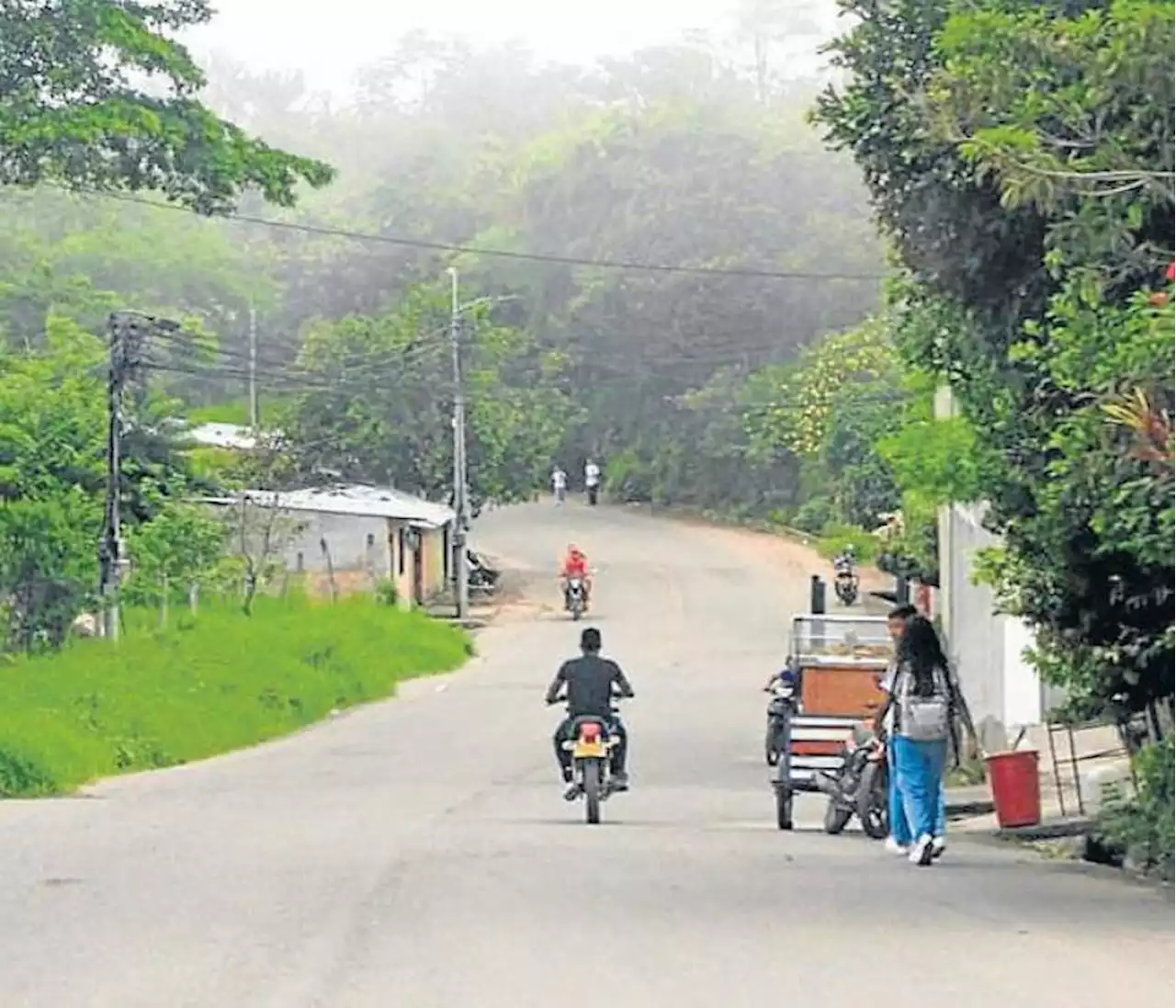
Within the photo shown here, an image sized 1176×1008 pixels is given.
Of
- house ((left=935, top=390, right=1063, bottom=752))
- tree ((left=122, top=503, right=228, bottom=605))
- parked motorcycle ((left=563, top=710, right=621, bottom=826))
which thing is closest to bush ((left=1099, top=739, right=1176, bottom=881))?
parked motorcycle ((left=563, top=710, right=621, bottom=826))

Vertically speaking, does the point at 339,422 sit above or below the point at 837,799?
above

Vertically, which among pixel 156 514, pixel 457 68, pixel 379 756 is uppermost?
pixel 457 68

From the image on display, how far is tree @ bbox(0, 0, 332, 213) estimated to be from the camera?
1091 inches

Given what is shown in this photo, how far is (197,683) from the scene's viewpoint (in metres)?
34.2

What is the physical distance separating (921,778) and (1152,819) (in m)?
1.68

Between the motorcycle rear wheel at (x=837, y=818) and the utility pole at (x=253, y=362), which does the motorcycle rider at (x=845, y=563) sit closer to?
the utility pole at (x=253, y=362)

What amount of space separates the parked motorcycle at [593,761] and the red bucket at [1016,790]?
10.5ft

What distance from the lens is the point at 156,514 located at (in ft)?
133

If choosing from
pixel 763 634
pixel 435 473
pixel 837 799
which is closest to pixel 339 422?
pixel 435 473

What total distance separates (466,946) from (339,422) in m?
51.4

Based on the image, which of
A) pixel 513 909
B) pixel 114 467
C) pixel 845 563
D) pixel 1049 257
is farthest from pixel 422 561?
pixel 1049 257

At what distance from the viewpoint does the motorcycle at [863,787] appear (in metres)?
17.4

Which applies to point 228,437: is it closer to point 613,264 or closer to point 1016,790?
point 613,264

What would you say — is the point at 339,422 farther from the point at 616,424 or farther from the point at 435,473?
the point at 616,424
